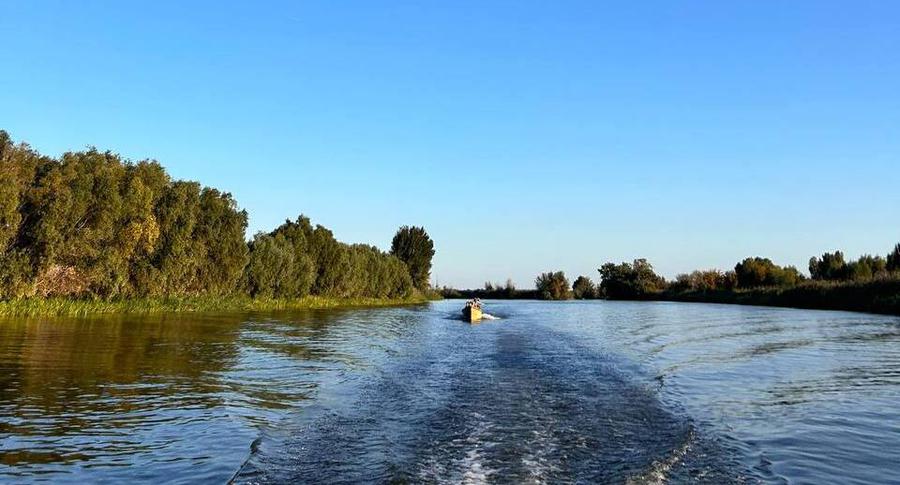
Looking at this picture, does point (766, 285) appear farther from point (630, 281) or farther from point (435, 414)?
point (435, 414)

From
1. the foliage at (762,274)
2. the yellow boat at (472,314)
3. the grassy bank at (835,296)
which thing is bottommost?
the yellow boat at (472,314)

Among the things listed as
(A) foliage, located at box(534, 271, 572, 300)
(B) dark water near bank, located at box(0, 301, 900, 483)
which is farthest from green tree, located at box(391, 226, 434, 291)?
(B) dark water near bank, located at box(0, 301, 900, 483)

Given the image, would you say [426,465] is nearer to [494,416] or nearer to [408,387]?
[494,416]

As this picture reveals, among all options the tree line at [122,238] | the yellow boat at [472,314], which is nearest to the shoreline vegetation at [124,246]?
the tree line at [122,238]

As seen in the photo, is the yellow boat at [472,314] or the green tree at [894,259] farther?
the green tree at [894,259]

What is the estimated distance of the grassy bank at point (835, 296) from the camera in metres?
67.1

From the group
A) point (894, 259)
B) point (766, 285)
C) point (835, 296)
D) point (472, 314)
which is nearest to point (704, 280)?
point (766, 285)

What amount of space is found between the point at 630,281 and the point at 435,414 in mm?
165976

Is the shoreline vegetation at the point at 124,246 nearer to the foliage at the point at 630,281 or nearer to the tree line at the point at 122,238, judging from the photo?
the tree line at the point at 122,238

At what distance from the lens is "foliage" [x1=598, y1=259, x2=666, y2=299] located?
166 metres

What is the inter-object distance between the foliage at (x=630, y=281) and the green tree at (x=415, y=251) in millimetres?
56938

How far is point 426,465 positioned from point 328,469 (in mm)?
1471

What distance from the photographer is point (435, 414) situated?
42.7 feet

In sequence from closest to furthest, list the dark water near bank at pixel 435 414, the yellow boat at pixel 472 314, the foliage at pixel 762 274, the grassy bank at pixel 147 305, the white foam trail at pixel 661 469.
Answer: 1. the white foam trail at pixel 661 469
2. the dark water near bank at pixel 435 414
3. the grassy bank at pixel 147 305
4. the yellow boat at pixel 472 314
5. the foliage at pixel 762 274
